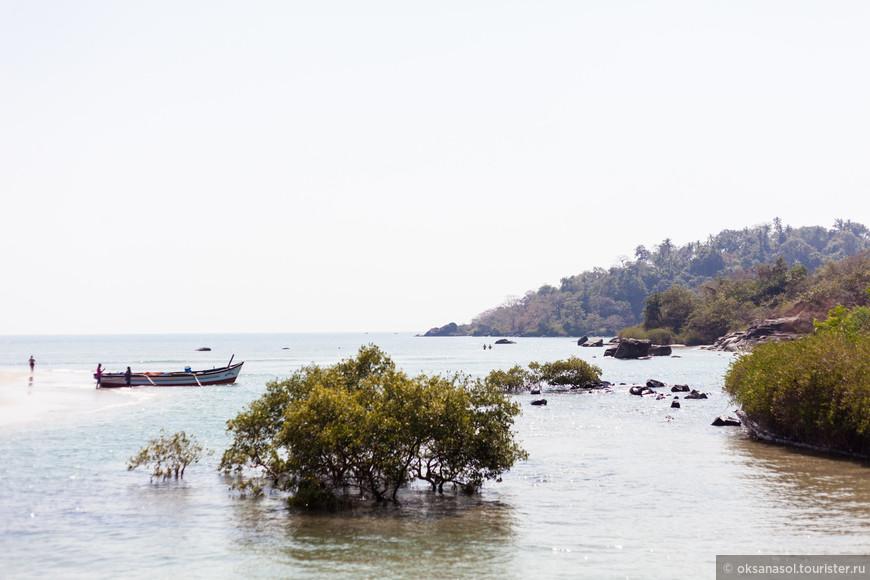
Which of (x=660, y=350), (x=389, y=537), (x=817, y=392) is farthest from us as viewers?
(x=660, y=350)

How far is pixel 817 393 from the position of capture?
105ft

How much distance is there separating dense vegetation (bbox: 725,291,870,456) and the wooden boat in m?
68.2

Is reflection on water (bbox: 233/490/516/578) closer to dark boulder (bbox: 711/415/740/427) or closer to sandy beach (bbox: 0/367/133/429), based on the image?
dark boulder (bbox: 711/415/740/427)

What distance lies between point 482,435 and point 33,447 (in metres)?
27.1

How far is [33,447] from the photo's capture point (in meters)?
37.7

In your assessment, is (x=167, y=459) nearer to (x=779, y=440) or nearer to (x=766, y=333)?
(x=779, y=440)

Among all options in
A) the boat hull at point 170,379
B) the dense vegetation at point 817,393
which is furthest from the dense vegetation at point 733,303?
the dense vegetation at point 817,393

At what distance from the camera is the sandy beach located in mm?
53044

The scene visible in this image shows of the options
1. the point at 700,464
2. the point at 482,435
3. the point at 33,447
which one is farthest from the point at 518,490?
the point at 33,447

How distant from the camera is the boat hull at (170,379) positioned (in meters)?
83.4

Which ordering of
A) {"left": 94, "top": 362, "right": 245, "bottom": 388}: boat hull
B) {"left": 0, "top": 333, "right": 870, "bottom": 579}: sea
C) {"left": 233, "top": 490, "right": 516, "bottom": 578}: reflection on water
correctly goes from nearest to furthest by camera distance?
{"left": 233, "top": 490, "right": 516, "bottom": 578}: reflection on water → {"left": 0, "top": 333, "right": 870, "bottom": 579}: sea → {"left": 94, "top": 362, "right": 245, "bottom": 388}: boat hull

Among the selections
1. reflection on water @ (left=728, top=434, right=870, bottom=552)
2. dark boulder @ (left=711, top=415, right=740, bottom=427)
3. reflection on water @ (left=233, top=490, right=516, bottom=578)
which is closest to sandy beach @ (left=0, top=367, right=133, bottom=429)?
reflection on water @ (left=233, top=490, right=516, bottom=578)

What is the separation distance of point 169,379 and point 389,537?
72.2 m

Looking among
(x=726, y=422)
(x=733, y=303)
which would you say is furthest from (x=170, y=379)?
(x=733, y=303)
